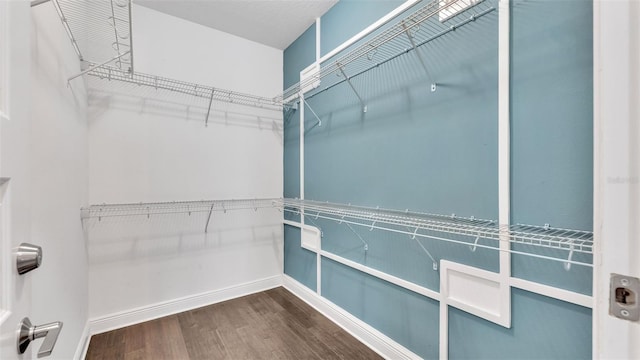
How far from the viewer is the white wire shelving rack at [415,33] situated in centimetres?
121

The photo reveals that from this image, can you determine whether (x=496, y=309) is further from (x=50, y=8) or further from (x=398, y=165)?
(x=50, y=8)

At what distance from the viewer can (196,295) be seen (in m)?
2.38

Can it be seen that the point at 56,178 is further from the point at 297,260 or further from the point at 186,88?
the point at 297,260

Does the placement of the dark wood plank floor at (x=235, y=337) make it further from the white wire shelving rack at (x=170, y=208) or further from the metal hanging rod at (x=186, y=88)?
the metal hanging rod at (x=186, y=88)

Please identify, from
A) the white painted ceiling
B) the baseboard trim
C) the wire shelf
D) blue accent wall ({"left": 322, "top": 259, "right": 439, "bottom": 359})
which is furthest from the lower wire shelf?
the white painted ceiling

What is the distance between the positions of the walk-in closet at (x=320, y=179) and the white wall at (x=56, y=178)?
0.02 metres

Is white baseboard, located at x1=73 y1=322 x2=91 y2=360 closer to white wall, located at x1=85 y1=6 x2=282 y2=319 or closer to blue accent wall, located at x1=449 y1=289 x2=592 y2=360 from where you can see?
white wall, located at x1=85 y1=6 x2=282 y2=319

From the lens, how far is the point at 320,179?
232 centimetres

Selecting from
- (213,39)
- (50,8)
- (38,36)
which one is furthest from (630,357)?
(213,39)

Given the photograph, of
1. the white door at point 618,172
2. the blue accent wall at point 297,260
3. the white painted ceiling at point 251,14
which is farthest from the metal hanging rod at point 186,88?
the white door at point 618,172

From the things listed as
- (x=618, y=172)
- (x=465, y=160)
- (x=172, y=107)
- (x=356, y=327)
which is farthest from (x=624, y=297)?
(x=172, y=107)

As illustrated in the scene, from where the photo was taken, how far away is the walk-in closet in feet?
1.70

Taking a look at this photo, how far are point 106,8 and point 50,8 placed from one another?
212 millimetres

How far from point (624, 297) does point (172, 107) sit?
8.74ft
